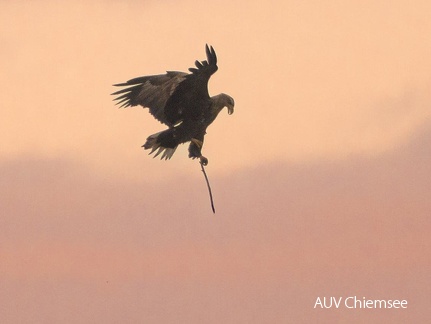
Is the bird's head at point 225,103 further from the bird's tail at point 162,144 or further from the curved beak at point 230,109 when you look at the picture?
the bird's tail at point 162,144

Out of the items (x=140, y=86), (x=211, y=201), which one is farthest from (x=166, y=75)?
(x=211, y=201)

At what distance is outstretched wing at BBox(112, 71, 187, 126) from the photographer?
12344 millimetres

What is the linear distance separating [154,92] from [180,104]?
1.66 ft

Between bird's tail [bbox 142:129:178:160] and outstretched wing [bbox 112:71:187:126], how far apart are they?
0.52 ft

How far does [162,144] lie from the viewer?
1245 centimetres

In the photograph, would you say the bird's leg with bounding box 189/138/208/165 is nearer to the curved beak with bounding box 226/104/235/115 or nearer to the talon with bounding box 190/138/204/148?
the talon with bounding box 190/138/204/148

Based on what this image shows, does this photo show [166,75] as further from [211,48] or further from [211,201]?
[211,201]

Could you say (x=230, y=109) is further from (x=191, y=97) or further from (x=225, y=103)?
(x=191, y=97)

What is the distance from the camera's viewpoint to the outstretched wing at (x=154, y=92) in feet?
40.5

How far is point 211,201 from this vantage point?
10.9m

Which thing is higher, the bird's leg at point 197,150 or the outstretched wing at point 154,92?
the outstretched wing at point 154,92

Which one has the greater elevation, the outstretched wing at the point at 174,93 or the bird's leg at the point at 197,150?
the outstretched wing at the point at 174,93

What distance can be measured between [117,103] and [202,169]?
1.62m

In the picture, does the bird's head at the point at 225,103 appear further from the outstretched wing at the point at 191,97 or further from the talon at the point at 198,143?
the talon at the point at 198,143
